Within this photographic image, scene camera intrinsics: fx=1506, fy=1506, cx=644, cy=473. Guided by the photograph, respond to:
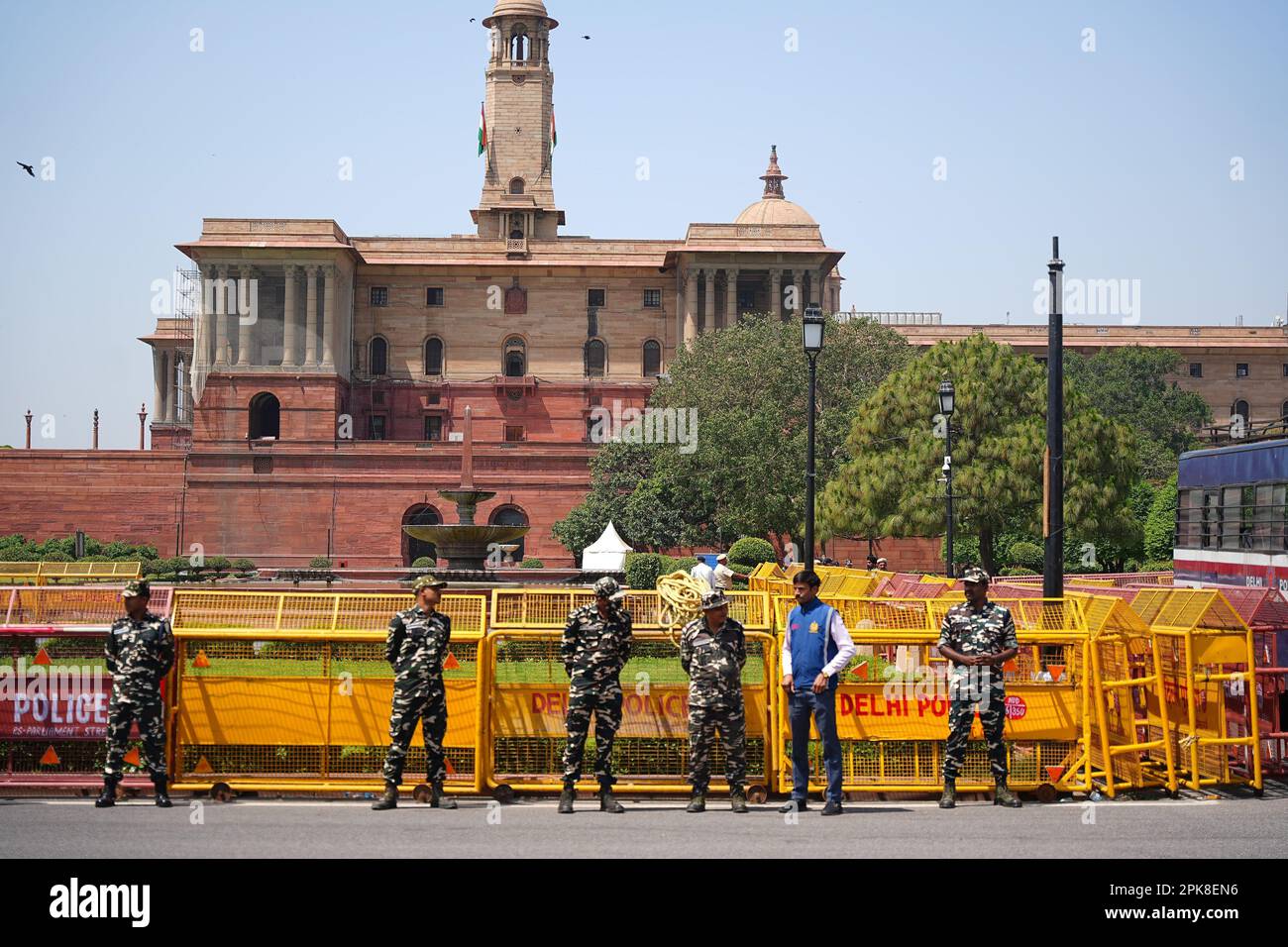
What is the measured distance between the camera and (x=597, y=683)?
12.3m

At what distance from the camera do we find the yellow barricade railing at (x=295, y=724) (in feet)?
42.2

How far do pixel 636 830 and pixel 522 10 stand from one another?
7884cm

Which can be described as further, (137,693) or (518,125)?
(518,125)

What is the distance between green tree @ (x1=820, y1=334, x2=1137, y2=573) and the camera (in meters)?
43.9

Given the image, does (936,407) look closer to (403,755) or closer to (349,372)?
(403,755)

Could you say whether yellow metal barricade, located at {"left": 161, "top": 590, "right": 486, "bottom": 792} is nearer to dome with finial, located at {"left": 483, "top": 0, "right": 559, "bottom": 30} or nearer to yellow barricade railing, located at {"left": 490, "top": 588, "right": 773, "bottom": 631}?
yellow barricade railing, located at {"left": 490, "top": 588, "right": 773, "bottom": 631}

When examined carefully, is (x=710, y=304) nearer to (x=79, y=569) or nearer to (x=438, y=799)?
(x=79, y=569)

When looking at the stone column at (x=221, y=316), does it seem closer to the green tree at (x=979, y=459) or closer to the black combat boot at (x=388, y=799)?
the green tree at (x=979, y=459)

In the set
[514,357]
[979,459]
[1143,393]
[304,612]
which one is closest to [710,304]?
[514,357]

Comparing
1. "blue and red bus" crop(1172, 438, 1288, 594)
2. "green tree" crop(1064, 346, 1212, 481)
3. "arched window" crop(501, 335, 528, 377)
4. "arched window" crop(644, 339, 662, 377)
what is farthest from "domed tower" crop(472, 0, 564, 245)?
"blue and red bus" crop(1172, 438, 1288, 594)

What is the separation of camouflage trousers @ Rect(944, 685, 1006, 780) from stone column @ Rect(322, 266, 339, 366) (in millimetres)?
68097

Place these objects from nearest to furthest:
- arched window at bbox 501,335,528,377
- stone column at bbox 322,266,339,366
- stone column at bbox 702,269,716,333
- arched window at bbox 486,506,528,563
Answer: arched window at bbox 486,506,528,563 < stone column at bbox 322,266,339,366 < stone column at bbox 702,269,716,333 < arched window at bbox 501,335,528,377
